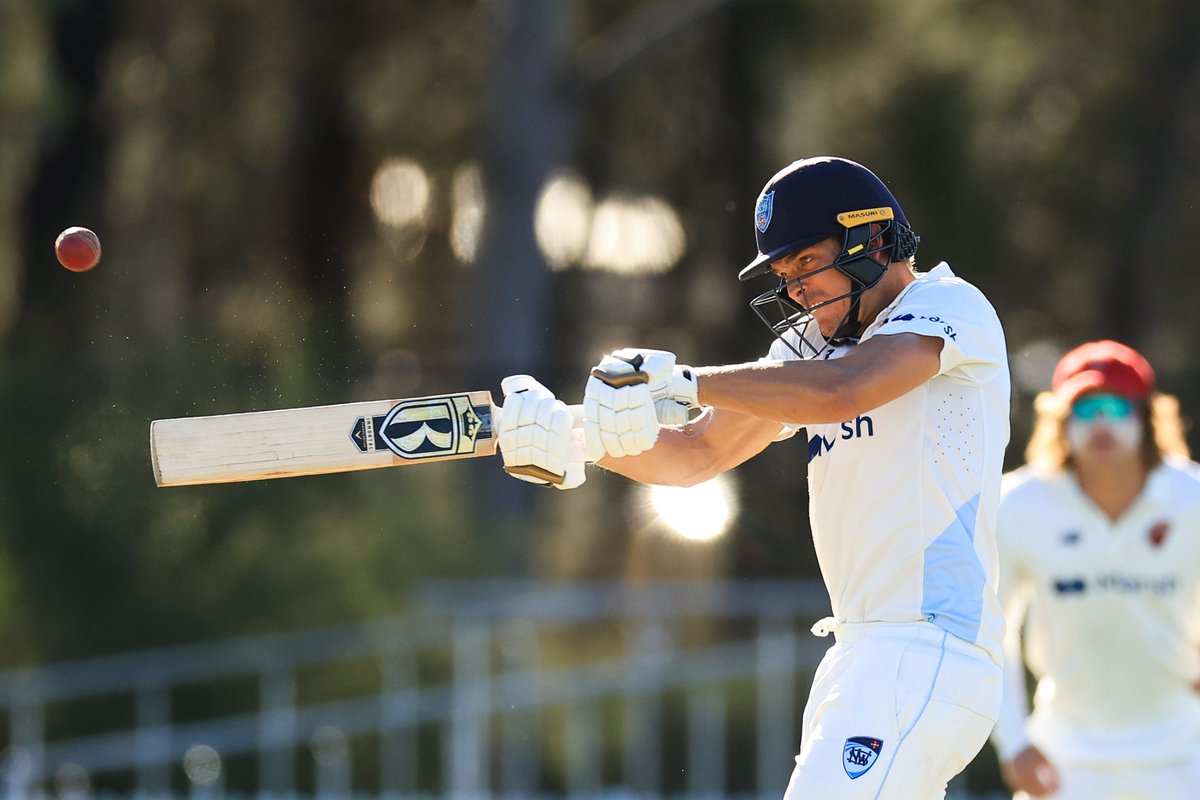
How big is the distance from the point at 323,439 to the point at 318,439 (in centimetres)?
1

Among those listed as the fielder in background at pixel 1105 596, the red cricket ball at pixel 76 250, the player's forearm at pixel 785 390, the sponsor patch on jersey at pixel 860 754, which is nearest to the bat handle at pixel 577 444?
the player's forearm at pixel 785 390

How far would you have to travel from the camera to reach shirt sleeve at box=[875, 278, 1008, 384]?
3590mm

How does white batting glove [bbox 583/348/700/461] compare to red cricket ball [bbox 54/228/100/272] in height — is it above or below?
below

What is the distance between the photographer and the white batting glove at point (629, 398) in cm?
356

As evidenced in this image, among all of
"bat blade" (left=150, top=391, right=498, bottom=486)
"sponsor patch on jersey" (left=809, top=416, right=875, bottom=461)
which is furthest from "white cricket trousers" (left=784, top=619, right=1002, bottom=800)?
"bat blade" (left=150, top=391, right=498, bottom=486)

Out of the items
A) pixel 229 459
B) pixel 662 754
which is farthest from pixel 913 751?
pixel 662 754

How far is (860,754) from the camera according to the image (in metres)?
3.48

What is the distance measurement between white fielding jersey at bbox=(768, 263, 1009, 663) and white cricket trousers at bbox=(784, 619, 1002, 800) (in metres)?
0.06

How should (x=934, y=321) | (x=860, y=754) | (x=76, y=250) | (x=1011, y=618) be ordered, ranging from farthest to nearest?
(x=1011, y=618) < (x=76, y=250) < (x=934, y=321) < (x=860, y=754)

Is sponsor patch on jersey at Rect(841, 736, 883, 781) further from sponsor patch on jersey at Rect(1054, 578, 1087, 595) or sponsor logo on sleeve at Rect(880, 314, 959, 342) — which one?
sponsor patch on jersey at Rect(1054, 578, 1087, 595)

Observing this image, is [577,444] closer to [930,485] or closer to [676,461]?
[676,461]

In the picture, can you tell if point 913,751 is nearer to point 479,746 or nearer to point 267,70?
point 479,746

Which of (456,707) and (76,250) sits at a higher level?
(76,250)

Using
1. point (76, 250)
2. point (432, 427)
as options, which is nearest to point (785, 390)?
point (432, 427)
